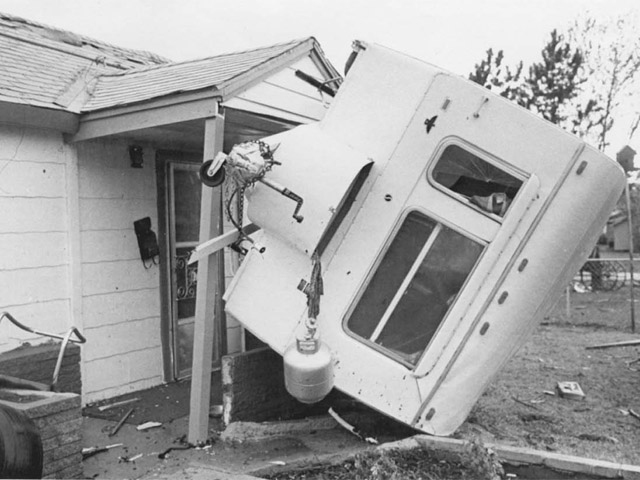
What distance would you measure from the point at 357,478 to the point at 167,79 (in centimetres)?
389

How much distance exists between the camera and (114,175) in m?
6.04

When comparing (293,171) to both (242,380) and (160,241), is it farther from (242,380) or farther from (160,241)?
(160,241)

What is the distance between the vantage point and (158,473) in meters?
4.16

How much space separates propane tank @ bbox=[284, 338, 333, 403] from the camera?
393cm

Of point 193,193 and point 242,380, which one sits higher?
point 193,193

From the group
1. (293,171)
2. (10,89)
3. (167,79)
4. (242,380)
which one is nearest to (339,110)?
(293,171)

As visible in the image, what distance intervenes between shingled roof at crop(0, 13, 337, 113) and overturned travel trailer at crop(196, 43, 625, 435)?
1180 mm

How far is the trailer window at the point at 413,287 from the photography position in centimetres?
417

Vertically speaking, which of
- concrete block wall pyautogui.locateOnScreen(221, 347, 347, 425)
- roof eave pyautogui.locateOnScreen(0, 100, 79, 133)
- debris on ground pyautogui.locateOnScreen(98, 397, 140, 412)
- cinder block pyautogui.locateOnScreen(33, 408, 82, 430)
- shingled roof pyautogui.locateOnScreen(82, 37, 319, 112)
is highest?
A: shingled roof pyautogui.locateOnScreen(82, 37, 319, 112)

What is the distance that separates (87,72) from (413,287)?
167 inches

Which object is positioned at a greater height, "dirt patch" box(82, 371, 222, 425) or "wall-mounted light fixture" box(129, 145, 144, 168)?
"wall-mounted light fixture" box(129, 145, 144, 168)

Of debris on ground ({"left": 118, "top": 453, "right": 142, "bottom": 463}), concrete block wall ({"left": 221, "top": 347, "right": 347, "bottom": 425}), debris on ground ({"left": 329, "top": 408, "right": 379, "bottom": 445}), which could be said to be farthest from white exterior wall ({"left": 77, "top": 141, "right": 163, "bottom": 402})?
debris on ground ({"left": 329, "top": 408, "right": 379, "bottom": 445})

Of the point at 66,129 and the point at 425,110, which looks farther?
the point at 66,129

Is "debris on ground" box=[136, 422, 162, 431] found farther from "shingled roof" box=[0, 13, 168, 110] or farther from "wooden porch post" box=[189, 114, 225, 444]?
"shingled roof" box=[0, 13, 168, 110]
